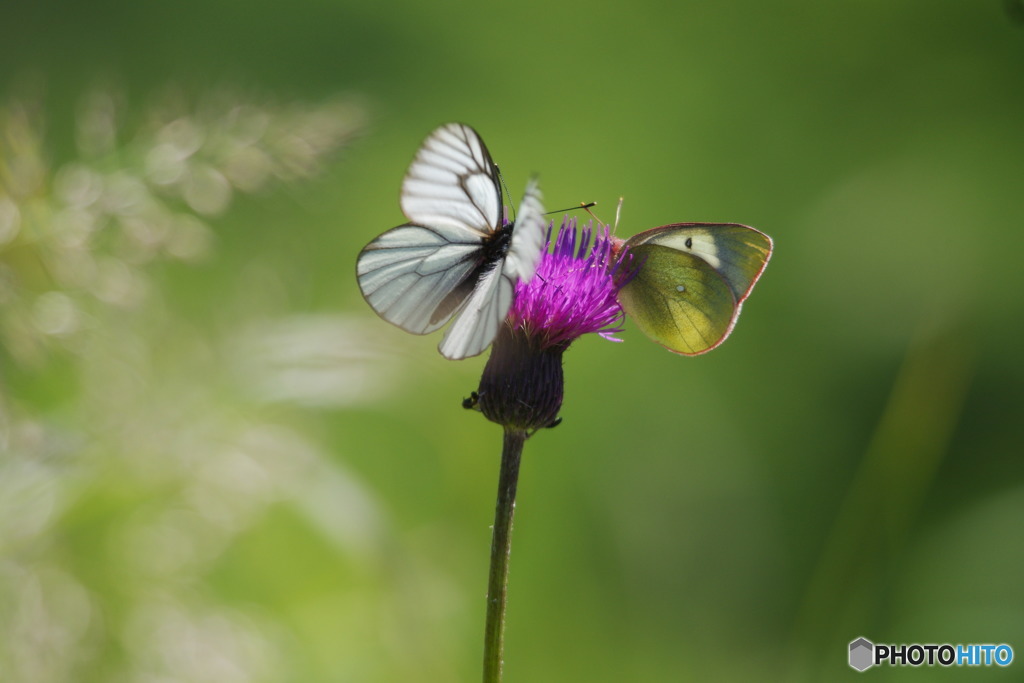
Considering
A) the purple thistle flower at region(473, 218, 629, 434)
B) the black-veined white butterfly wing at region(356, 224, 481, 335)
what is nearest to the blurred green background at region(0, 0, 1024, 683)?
the black-veined white butterfly wing at region(356, 224, 481, 335)

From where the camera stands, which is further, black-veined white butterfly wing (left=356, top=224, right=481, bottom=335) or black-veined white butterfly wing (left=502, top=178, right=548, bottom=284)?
black-veined white butterfly wing (left=356, top=224, right=481, bottom=335)

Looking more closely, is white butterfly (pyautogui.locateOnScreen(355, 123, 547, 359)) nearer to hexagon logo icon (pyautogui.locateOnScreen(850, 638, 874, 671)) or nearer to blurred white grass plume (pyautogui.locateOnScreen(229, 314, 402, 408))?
blurred white grass plume (pyautogui.locateOnScreen(229, 314, 402, 408))

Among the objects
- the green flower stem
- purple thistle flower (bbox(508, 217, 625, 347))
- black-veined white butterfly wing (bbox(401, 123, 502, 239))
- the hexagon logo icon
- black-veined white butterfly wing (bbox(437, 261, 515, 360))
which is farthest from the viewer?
the hexagon logo icon

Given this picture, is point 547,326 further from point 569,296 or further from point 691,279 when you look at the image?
point 691,279

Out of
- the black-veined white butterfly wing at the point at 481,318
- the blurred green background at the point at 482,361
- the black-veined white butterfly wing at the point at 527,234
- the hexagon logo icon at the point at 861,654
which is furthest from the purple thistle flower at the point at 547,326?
the hexagon logo icon at the point at 861,654

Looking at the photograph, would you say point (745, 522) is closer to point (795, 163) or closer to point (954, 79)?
point (795, 163)

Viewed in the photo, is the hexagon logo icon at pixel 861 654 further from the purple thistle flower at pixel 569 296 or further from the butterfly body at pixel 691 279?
the purple thistle flower at pixel 569 296

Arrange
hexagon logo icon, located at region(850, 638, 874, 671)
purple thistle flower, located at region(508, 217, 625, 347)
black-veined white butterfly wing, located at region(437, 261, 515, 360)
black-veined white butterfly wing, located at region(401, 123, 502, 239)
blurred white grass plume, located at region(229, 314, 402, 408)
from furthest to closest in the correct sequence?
hexagon logo icon, located at region(850, 638, 874, 671), blurred white grass plume, located at region(229, 314, 402, 408), purple thistle flower, located at region(508, 217, 625, 347), black-veined white butterfly wing, located at region(401, 123, 502, 239), black-veined white butterfly wing, located at region(437, 261, 515, 360)
